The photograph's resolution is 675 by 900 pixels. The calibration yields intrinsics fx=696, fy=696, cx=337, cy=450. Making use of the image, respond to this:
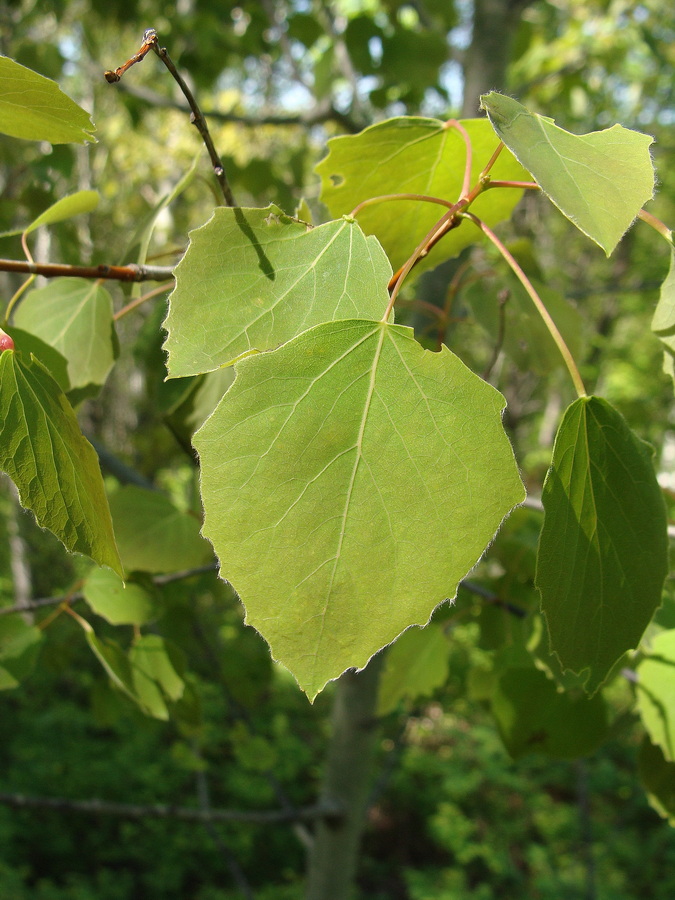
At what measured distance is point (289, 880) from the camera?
11.8 ft

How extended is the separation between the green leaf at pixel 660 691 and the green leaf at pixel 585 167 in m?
0.47

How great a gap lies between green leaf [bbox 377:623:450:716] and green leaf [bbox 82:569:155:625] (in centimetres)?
35

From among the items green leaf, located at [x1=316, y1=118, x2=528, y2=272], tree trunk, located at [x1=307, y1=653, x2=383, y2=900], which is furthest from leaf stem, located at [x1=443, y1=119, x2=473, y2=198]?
tree trunk, located at [x1=307, y1=653, x2=383, y2=900]

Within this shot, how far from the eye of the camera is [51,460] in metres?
0.45

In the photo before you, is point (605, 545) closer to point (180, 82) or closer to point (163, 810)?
point (180, 82)

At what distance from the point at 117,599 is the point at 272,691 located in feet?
10.1

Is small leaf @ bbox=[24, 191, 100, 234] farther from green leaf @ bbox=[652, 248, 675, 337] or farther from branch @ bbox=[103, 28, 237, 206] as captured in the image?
green leaf @ bbox=[652, 248, 675, 337]

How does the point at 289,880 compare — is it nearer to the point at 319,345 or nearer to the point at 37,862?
the point at 37,862

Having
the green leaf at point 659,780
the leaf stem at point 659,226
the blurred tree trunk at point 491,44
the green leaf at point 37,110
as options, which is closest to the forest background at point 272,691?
the blurred tree trunk at point 491,44

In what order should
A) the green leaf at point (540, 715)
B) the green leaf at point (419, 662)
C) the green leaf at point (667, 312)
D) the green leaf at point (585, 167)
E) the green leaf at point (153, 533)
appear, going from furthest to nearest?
the green leaf at point (419, 662)
the green leaf at point (153, 533)
the green leaf at point (540, 715)
the green leaf at point (667, 312)
the green leaf at point (585, 167)

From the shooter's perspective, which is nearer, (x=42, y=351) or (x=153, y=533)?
(x=42, y=351)

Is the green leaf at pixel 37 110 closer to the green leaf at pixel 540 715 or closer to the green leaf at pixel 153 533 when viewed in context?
the green leaf at pixel 153 533

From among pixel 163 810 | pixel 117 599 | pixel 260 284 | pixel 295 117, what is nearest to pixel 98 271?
pixel 260 284

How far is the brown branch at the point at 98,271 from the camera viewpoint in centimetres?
57
